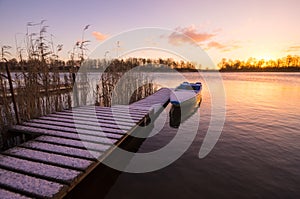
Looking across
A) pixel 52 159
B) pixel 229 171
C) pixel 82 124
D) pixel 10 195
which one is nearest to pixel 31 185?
pixel 10 195

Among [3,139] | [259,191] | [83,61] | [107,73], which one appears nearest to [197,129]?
[259,191]

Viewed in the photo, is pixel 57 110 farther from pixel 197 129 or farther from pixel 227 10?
pixel 227 10

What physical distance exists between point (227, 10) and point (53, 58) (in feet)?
31.7

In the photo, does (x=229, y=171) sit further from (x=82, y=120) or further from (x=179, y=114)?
(x=179, y=114)

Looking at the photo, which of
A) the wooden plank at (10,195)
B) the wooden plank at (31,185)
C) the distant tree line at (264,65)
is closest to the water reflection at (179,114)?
the wooden plank at (31,185)

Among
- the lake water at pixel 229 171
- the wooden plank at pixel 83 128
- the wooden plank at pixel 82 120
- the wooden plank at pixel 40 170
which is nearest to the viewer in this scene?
the wooden plank at pixel 40 170

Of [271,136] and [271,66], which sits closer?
[271,136]

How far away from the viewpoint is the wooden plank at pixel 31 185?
1.90 metres

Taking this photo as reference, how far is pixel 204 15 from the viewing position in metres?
9.84

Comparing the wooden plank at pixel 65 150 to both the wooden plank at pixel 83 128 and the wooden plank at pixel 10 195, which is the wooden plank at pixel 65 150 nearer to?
the wooden plank at pixel 83 128

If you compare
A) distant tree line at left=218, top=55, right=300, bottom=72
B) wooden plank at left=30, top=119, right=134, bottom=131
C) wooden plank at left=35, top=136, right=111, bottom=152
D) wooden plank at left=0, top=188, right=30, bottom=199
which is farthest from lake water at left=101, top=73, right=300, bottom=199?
distant tree line at left=218, top=55, right=300, bottom=72

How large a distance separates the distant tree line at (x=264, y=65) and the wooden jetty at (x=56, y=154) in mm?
66706

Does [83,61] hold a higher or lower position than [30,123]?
higher

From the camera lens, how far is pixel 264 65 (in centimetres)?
6134
